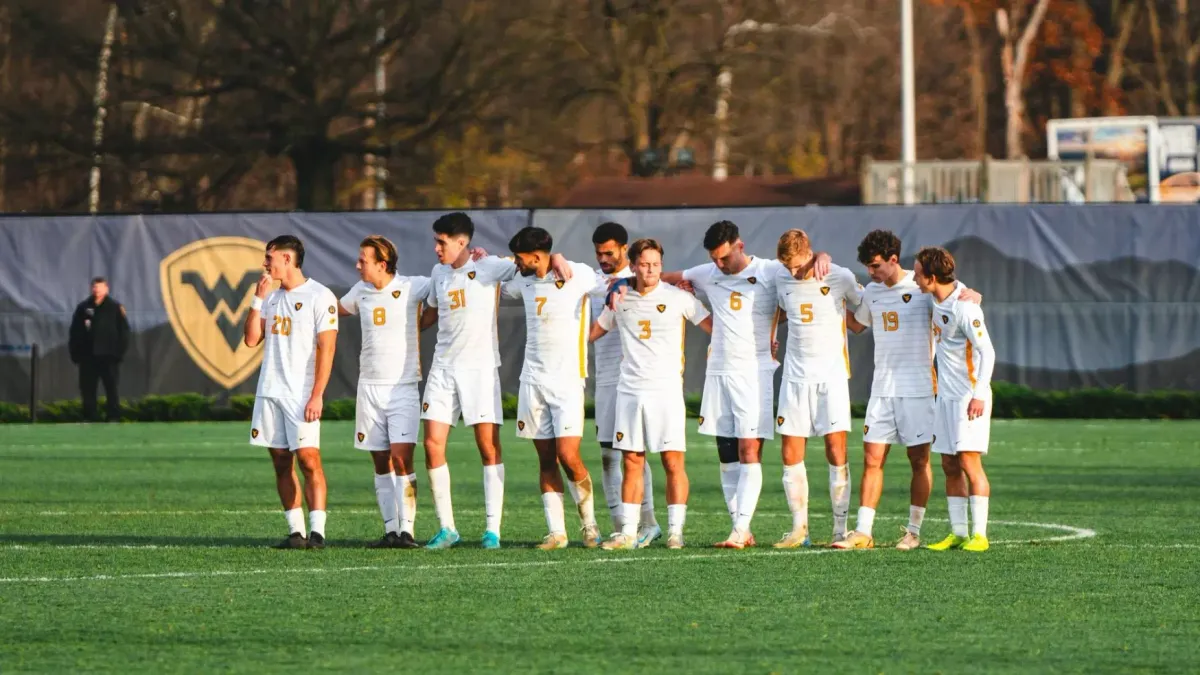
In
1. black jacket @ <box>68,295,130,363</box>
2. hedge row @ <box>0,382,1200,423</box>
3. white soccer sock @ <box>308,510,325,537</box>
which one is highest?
black jacket @ <box>68,295,130,363</box>

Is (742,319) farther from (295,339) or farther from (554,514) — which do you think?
(295,339)

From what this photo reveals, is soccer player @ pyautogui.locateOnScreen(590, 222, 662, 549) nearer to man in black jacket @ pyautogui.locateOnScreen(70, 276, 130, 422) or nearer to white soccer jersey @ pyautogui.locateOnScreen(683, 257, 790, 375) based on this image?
white soccer jersey @ pyautogui.locateOnScreen(683, 257, 790, 375)

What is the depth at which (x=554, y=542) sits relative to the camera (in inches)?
484

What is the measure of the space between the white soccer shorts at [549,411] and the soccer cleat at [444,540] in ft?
2.51

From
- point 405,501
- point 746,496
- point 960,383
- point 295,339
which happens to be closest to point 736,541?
point 746,496

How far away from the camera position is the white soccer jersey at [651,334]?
12344mm

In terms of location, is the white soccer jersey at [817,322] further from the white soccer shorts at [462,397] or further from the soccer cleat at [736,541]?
the white soccer shorts at [462,397]

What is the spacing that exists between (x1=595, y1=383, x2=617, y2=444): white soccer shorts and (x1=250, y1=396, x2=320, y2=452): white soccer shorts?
1.75 m

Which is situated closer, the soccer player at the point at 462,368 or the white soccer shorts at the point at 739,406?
the white soccer shorts at the point at 739,406

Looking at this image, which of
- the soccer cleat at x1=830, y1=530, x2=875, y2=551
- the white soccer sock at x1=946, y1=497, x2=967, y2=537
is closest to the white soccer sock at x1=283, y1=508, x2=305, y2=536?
the soccer cleat at x1=830, y1=530, x2=875, y2=551

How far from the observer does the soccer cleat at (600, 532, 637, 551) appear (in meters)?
12.2

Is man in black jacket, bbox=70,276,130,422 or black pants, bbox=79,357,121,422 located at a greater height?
man in black jacket, bbox=70,276,130,422

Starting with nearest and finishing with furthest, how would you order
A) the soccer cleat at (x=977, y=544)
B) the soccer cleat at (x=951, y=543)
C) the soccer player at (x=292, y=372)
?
the soccer cleat at (x=977, y=544)
the soccer cleat at (x=951, y=543)
the soccer player at (x=292, y=372)

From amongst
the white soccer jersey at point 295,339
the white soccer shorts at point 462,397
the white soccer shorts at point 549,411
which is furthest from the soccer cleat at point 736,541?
the white soccer jersey at point 295,339
